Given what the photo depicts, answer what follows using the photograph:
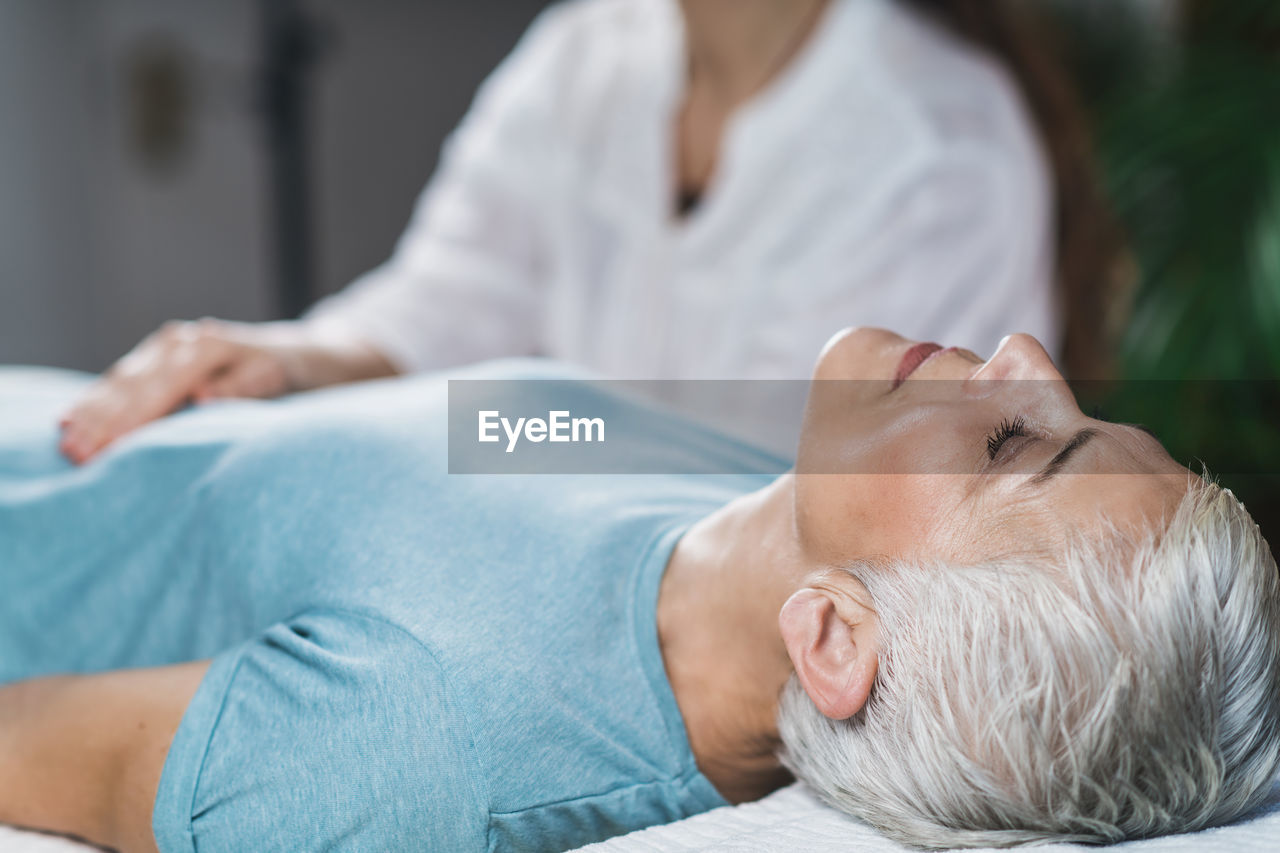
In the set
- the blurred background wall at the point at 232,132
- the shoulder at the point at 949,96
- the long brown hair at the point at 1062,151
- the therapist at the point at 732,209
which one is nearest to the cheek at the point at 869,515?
the therapist at the point at 732,209

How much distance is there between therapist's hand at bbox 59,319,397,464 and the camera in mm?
1000

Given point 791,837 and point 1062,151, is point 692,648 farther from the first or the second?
point 1062,151

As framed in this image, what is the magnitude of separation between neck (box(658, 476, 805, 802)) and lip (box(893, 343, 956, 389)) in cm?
11

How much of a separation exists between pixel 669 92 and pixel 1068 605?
1114 mm

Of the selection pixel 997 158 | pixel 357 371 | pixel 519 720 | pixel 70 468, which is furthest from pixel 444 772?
pixel 997 158

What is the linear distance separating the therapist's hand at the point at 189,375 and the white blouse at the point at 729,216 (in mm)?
202

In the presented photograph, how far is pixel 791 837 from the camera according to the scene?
0.63 metres

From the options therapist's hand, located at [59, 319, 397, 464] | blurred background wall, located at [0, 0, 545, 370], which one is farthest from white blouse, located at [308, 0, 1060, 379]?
blurred background wall, located at [0, 0, 545, 370]

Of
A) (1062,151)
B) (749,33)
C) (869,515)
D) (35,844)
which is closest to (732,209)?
(749,33)

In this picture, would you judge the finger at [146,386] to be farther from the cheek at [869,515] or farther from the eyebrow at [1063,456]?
the eyebrow at [1063,456]

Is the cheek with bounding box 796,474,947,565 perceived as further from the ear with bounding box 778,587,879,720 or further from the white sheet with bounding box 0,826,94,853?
the white sheet with bounding box 0,826,94,853

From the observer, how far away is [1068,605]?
57 centimetres

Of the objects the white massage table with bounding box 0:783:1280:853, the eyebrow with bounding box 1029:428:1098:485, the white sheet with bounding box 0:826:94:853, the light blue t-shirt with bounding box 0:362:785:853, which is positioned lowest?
the white sheet with bounding box 0:826:94:853

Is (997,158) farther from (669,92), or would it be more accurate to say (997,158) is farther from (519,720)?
(519,720)
